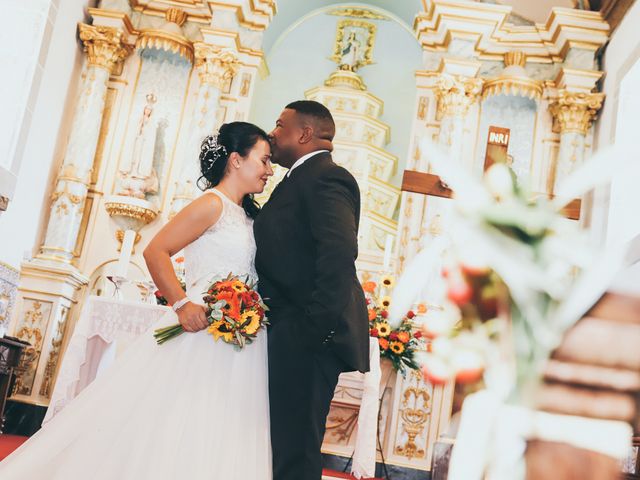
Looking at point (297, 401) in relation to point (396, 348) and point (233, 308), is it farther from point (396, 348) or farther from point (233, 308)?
Answer: point (396, 348)

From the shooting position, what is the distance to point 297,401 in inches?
99.4

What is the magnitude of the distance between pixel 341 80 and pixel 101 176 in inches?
139

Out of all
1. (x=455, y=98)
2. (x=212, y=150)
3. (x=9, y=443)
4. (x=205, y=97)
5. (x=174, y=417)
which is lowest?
(x=9, y=443)

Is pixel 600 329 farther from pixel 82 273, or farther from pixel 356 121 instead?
pixel 356 121

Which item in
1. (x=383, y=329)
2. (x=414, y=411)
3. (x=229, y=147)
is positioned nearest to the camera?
(x=229, y=147)

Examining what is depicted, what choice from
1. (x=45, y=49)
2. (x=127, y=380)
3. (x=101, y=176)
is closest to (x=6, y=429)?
(x=101, y=176)

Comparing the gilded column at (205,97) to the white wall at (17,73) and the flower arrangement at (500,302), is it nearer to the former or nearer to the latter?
the white wall at (17,73)

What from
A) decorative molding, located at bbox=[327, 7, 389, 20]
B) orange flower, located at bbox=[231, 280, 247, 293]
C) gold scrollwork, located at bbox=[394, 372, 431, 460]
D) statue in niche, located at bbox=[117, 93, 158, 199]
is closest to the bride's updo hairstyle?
orange flower, located at bbox=[231, 280, 247, 293]

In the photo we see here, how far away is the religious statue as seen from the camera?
10633mm

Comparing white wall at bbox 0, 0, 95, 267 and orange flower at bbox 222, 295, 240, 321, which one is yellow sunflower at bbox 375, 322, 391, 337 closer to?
orange flower at bbox 222, 295, 240, 321

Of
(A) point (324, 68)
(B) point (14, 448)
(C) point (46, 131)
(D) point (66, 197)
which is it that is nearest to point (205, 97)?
(C) point (46, 131)

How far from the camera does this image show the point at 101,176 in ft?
28.1

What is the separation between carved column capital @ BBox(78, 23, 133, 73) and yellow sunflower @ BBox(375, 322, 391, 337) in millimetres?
4696

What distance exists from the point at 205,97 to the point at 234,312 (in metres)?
6.25
